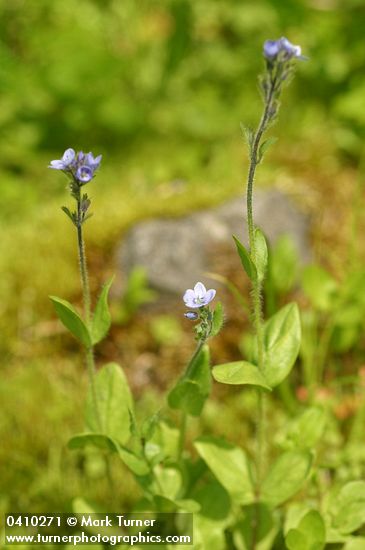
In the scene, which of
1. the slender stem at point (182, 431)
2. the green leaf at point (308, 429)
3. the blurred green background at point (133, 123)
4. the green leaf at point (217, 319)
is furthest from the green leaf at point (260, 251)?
the blurred green background at point (133, 123)

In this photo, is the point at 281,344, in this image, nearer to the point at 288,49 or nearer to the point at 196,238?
the point at 288,49

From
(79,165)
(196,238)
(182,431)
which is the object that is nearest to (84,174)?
(79,165)

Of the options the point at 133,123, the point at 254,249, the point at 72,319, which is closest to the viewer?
the point at 254,249

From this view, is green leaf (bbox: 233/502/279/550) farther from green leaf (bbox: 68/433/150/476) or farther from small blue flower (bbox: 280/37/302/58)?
small blue flower (bbox: 280/37/302/58)

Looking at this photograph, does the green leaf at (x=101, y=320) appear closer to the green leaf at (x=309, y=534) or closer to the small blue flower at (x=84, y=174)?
the small blue flower at (x=84, y=174)

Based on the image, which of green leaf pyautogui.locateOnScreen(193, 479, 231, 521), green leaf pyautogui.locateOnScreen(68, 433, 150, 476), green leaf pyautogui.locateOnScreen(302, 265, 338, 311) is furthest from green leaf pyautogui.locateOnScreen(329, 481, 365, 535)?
green leaf pyautogui.locateOnScreen(302, 265, 338, 311)

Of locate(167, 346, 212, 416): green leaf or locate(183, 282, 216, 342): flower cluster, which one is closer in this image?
locate(183, 282, 216, 342): flower cluster

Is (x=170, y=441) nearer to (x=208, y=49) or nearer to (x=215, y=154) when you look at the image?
(x=215, y=154)
